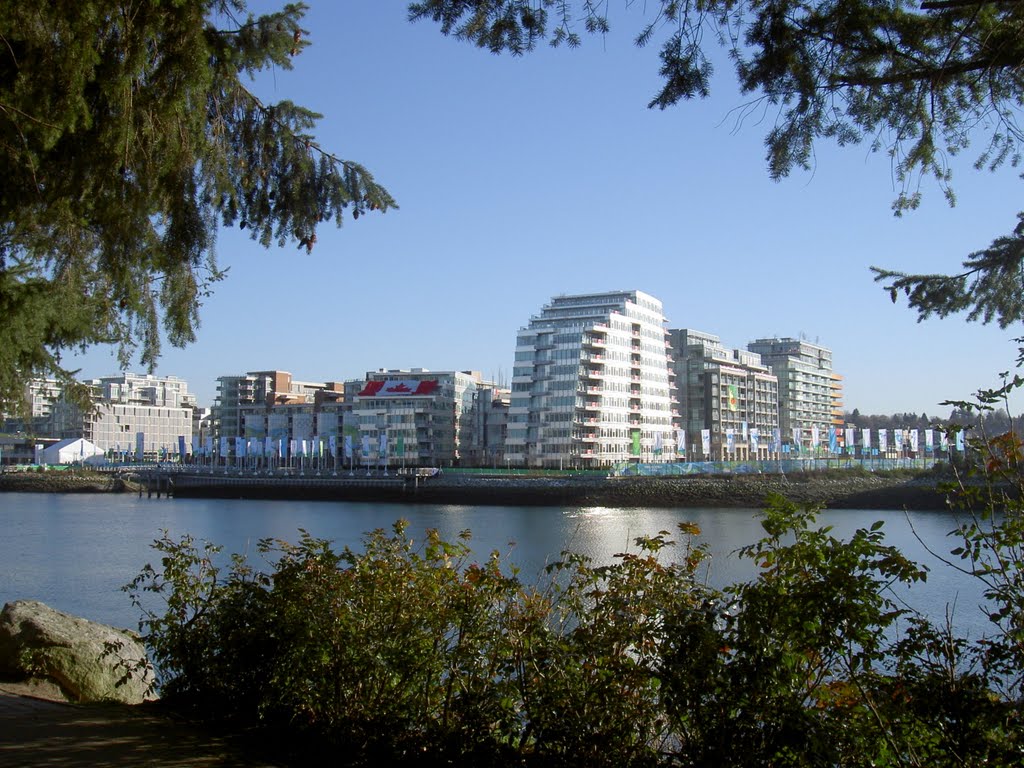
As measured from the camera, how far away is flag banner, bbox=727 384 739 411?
130500mm

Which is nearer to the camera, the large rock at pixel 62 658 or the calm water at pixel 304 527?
the large rock at pixel 62 658

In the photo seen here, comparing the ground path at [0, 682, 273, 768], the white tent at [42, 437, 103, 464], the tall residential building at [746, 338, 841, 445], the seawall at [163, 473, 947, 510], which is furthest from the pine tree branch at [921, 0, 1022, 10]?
the white tent at [42, 437, 103, 464]

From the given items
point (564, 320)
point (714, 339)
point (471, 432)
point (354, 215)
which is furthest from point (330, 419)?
point (354, 215)

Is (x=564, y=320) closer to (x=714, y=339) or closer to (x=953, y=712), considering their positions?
(x=714, y=339)

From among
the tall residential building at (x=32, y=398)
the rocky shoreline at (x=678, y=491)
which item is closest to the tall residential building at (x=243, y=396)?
the rocky shoreline at (x=678, y=491)

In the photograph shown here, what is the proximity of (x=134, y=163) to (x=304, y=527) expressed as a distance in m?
57.1

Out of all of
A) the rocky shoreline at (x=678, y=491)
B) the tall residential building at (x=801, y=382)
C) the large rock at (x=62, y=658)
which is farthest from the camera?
the tall residential building at (x=801, y=382)

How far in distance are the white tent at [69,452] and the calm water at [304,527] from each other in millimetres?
40676

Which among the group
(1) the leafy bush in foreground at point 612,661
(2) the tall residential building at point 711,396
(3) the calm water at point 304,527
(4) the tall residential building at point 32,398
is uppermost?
(2) the tall residential building at point 711,396

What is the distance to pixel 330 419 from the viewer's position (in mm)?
136375

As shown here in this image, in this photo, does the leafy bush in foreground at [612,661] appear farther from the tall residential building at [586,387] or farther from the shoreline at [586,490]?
the tall residential building at [586,387]

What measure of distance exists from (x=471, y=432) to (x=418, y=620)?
122m

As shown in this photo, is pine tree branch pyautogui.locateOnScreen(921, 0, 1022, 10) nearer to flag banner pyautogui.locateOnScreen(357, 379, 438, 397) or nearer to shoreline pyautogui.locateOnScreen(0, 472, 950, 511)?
shoreline pyautogui.locateOnScreen(0, 472, 950, 511)

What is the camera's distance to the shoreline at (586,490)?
80500mm
